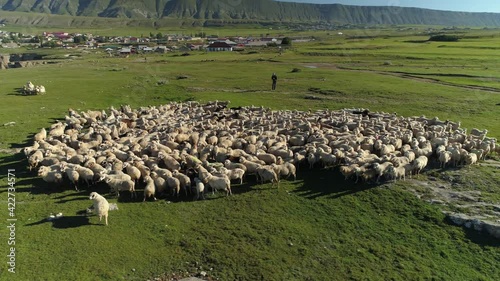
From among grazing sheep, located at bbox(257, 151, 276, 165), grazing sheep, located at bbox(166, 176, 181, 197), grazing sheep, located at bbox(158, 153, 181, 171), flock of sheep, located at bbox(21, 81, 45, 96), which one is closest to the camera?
grazing sheep, located at bbox(166, 176, 181, 197)

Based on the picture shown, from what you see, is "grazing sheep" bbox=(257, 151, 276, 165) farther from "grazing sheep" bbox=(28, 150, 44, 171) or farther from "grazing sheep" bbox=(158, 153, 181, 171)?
"grazing sheep" bbox=(28, 150, 44, 171)

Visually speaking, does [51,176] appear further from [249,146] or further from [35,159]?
[249,146]

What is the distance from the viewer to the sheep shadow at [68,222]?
13.5 meters

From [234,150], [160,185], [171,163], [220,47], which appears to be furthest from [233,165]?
[220,47]

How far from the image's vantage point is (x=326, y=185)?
55.4 feet

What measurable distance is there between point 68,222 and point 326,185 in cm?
1095

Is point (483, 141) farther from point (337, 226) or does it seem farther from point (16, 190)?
point (16, 190)

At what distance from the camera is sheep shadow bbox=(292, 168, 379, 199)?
16156mm

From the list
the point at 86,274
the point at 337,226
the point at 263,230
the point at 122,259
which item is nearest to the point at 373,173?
the point at 337,226

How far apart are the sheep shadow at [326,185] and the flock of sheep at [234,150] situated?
434 mm

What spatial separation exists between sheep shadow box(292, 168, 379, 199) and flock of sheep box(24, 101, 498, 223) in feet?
1.42

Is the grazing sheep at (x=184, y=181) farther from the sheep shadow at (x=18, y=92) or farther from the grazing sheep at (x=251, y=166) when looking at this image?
the sheep shadow at (x=18, y=92)

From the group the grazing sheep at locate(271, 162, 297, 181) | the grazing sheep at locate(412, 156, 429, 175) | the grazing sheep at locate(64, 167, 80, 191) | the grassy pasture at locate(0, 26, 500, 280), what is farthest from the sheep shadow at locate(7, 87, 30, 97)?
the grazing sheep at locate(412, 156, 429, 175)

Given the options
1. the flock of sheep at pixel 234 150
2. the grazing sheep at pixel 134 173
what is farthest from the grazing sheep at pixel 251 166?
the grazing sheep at pixel 134 173
